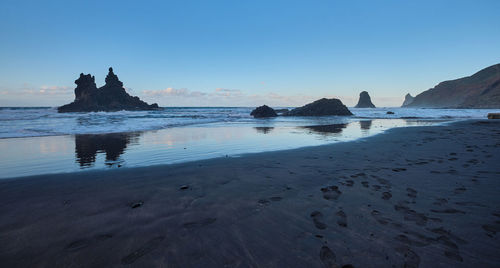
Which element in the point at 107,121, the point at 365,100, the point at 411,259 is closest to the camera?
the point at 411,259

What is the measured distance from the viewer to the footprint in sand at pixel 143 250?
2.41 m

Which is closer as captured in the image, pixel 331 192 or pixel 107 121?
pixel 331 192

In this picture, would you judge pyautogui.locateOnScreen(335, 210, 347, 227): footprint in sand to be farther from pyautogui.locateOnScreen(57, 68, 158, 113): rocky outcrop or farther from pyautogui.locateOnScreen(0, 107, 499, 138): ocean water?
pyautogui.locateOnScreen(57, 68, 158, 113): rocky outcrop

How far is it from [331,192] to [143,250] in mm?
3460

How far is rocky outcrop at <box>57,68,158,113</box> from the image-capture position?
82.7 meters

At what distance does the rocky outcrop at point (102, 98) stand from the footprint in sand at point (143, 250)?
9586 cm

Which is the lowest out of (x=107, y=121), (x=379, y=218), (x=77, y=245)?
(x=77, y=245)

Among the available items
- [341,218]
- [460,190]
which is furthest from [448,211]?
[341,218]

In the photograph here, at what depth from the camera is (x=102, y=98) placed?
309 feet

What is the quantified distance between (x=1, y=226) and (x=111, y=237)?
5.90 feet

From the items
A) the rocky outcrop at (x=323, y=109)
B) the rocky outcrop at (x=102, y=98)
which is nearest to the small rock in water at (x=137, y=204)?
the rocky outcrop at (x=323, y=109)

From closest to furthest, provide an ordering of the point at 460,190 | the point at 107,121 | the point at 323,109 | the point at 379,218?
the point at 379,218 < the point at 460,190 < the point at 107,121 < the point at 323,109

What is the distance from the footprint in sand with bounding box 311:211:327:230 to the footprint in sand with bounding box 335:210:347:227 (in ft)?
0.79

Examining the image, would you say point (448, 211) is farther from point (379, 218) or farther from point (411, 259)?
point (411, 259)
